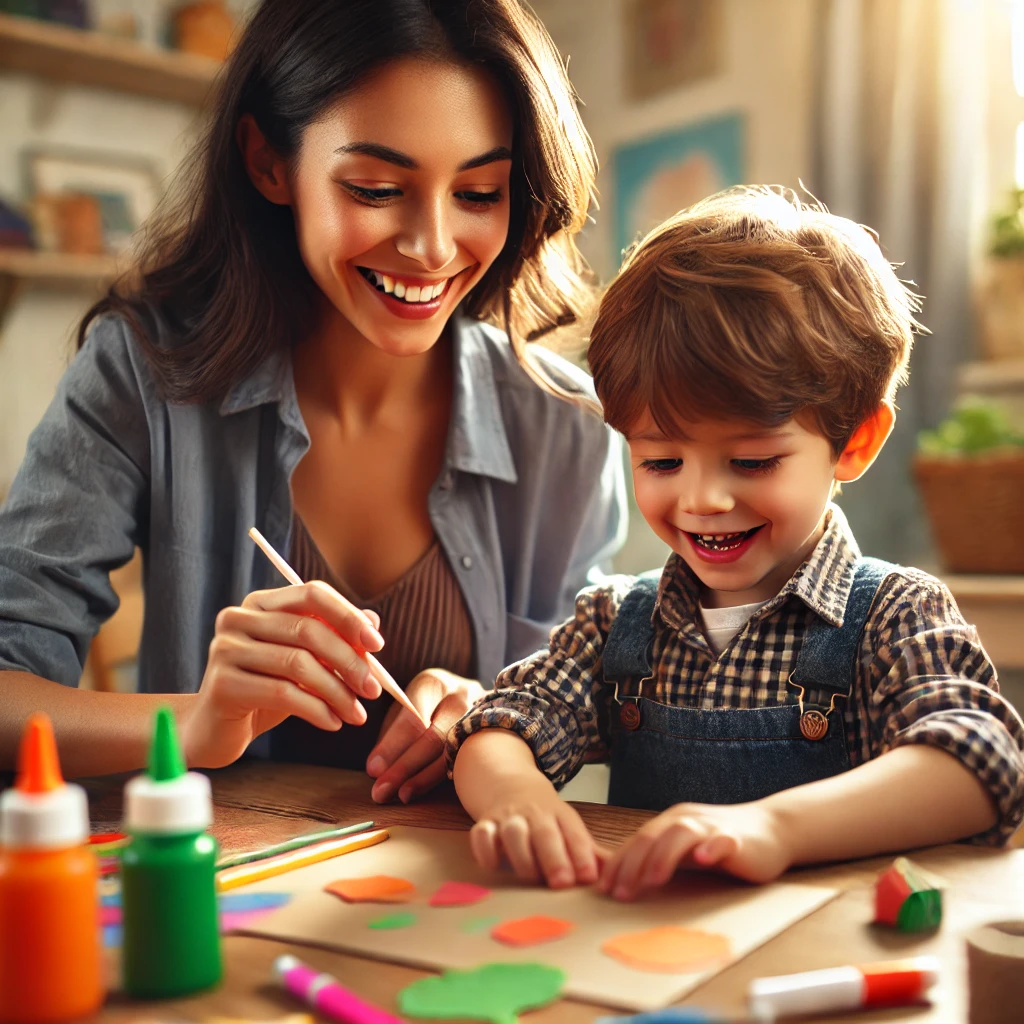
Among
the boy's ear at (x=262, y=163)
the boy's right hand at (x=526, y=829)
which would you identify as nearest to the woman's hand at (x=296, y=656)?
the boy's right hand at (x=526, y=829)

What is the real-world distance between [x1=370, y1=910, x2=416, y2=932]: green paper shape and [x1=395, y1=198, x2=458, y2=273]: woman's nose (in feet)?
2.18

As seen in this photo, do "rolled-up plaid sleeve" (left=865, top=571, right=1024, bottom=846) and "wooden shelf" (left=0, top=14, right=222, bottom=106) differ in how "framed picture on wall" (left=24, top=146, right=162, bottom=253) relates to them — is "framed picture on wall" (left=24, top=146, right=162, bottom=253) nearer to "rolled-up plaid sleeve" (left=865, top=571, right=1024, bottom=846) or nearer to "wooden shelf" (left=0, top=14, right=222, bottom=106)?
"wooden shelf" (left=0, top=14, right=222, bottom=106)

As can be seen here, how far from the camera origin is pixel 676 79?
9.91 ft

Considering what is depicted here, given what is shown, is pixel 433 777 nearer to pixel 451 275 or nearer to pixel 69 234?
pixel 451 275

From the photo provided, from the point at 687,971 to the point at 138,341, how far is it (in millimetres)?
957

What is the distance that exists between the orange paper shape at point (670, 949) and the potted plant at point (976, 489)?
1679mm

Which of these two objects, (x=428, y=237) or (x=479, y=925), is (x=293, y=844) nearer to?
(x=479, y=925)

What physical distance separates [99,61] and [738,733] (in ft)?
8.71

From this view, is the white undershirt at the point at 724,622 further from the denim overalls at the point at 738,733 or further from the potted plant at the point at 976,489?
the potted plant at the point at 976,489

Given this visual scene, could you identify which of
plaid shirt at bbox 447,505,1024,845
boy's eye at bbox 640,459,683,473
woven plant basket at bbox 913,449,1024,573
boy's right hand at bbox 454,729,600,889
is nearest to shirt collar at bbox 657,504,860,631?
plaid shirt at bbox 447,505,1024,845

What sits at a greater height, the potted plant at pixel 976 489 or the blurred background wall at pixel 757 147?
the blurred background wall at pixel 757 147

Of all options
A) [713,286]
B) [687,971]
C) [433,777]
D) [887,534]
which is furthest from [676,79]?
[687,971]

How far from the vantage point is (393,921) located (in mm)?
678

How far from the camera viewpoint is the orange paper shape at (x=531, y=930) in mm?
643
